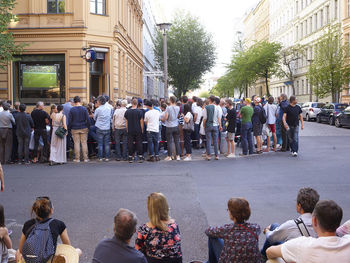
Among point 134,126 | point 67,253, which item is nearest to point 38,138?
point 134,126

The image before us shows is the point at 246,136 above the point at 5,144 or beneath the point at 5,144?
above

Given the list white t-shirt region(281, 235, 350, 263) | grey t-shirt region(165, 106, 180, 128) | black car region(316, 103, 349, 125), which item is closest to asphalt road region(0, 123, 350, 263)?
grey t-shirt region(165, 106, 180, 128)

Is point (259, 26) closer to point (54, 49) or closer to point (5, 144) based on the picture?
point (54, 49)

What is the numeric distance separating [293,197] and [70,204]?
13.8ft

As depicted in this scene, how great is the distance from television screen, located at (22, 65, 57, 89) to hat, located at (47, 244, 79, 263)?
858 inches

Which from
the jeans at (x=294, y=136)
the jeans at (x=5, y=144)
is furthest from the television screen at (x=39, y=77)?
the jeans at (x=294, y=136)

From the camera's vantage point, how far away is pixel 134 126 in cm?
1462

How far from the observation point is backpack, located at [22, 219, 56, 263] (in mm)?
4223

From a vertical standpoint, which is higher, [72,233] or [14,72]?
[14,72]

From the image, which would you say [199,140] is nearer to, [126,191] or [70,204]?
[126,191]

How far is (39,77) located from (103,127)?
1170 cm

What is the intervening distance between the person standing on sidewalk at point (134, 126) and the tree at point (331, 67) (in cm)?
3303

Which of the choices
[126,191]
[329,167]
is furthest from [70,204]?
[329,167]

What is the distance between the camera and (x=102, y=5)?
26.2 meters
